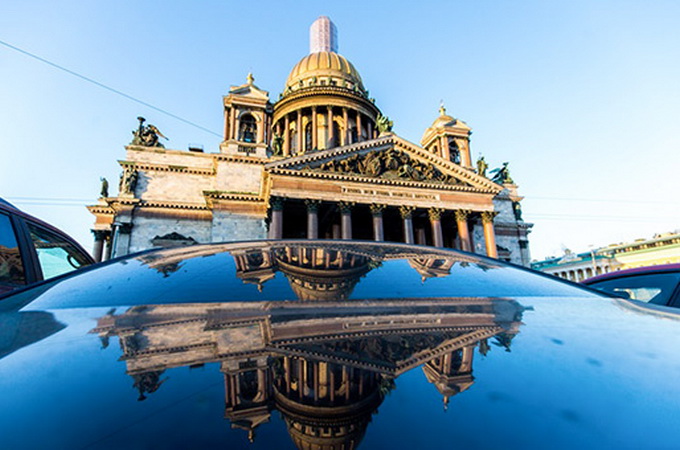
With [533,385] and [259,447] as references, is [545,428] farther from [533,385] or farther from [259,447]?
[259,447]

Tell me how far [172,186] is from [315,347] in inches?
919

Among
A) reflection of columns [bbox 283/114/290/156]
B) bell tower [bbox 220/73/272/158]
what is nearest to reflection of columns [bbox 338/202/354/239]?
bell tower [bbox 220/73/272/158]

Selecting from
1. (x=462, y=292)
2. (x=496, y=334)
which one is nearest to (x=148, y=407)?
(x=496, y=334)

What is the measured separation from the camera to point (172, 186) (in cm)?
2103

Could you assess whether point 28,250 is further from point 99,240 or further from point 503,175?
point 503,175

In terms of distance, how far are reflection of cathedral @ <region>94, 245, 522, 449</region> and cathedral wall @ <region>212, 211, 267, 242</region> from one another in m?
18.2

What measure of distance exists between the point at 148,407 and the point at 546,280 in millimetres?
2131

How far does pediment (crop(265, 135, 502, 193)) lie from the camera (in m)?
17.7

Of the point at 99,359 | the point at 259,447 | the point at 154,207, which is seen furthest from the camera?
the point at 154,207

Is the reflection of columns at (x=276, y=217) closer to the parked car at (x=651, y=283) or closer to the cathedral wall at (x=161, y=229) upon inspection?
the cathedral wall at (x=161, y=229)

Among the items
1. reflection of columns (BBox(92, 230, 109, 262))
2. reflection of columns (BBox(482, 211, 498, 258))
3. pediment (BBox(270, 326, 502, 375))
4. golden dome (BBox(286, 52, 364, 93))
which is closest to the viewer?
pediment (BBox(270, 326, 502, 375))

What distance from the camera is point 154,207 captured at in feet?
65.7

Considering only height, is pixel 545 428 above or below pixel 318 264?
below

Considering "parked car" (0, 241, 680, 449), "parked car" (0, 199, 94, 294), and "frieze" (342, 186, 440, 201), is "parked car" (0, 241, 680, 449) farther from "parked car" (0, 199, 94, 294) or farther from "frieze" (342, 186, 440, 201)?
"frieze" (342, 186, 440, 201)
